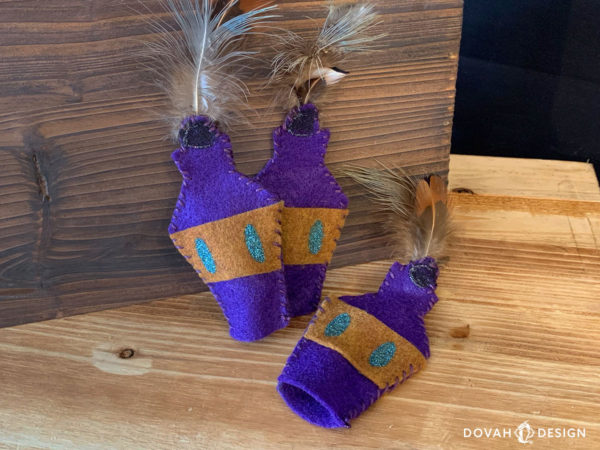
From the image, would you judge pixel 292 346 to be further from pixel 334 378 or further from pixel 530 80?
pixel 530 80

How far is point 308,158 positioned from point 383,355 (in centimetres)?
23

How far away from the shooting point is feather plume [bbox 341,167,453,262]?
2.56 feet

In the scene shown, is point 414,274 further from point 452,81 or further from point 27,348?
point 27,348

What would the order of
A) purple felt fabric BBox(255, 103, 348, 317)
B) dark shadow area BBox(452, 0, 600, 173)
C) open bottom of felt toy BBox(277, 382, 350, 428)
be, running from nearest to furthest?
1. open bottom of felt toy BBox(277, 382, 350, 428)
2. purple felt fabric BBox(255, 103, 348, 317)
3. dark shadow area BBox(452, 0, 600, 173)

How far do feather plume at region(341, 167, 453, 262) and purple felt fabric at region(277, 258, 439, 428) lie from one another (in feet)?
0.25

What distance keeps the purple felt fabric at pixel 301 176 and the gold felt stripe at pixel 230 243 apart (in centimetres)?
4

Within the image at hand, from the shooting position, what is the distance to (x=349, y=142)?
792 millimetres

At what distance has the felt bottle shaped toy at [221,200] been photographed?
0.69 metres

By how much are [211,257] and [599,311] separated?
0.45 meters

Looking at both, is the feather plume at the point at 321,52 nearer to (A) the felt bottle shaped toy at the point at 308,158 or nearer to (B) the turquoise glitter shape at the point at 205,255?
(A) the felt bottle shaped toy at the point at 308,158

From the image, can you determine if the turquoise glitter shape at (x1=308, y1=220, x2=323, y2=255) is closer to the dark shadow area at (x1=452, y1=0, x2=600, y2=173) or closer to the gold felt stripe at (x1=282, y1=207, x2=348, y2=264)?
the gold felt stripe at (x1=282, y1=207, x2=348, y2=264)

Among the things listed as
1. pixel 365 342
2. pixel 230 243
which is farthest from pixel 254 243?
pixel 365 342

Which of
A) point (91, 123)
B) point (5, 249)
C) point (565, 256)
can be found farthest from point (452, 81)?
point (5, 249)

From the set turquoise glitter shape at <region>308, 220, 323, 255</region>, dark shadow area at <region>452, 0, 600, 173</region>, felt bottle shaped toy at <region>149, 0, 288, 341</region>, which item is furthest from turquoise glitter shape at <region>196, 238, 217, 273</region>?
dark shadow area at <region>452, 0, 600, 173</region>
